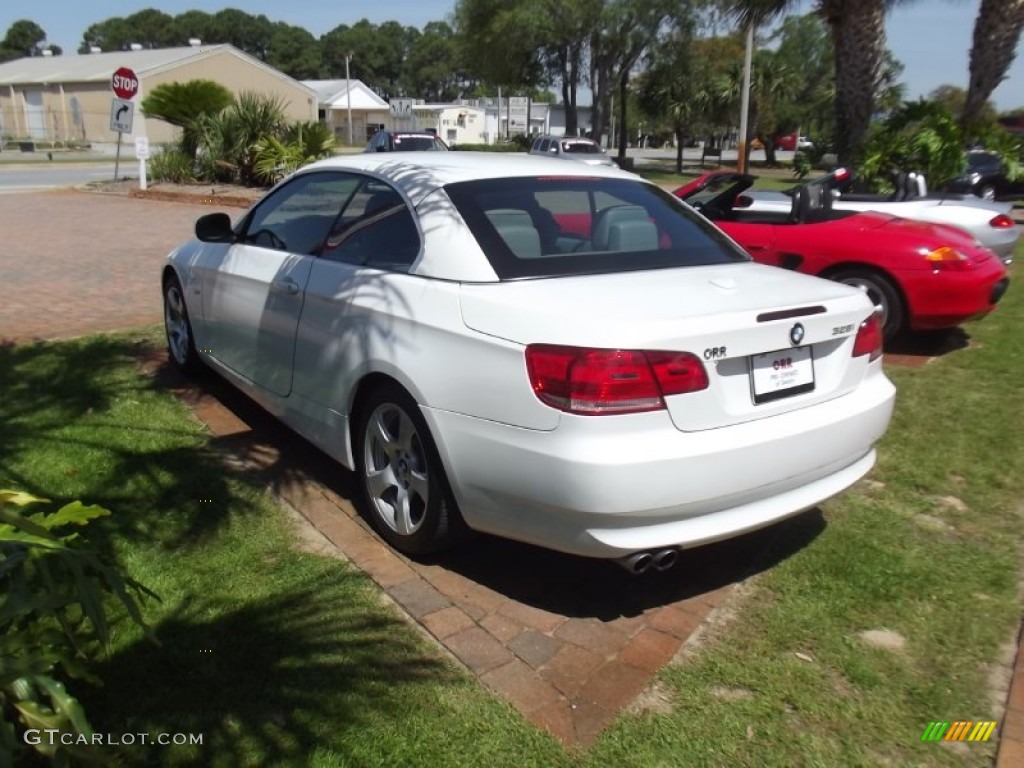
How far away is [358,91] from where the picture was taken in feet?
237

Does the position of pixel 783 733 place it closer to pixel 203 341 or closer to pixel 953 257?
pixel 203 341

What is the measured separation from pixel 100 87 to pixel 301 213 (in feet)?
187

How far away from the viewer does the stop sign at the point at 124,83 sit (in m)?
20.5

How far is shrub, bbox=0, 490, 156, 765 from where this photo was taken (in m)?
2.01

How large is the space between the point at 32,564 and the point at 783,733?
212cm

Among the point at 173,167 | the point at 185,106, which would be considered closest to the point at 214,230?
the point at 173,167

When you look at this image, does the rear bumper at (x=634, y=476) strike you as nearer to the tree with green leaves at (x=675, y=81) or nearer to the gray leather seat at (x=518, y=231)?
the gray leather seat at (x=518, y=231)

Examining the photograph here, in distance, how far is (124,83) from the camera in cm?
2062

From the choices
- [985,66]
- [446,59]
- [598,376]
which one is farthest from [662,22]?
[446,59]

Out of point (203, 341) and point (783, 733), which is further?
point (203, 341)

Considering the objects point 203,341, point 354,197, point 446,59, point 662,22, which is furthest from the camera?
point 446,59

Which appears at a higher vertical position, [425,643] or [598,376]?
[598,376]

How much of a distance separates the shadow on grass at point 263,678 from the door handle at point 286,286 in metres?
1.50

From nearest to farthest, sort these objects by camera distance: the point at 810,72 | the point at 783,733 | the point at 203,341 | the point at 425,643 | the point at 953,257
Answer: the point at 783,733 < the point at 425,643 < the point at 203,341 < the point at 953,257 < the point at 810,72
